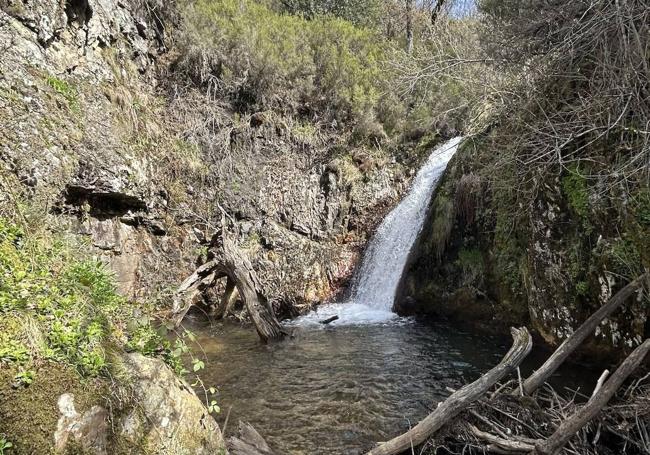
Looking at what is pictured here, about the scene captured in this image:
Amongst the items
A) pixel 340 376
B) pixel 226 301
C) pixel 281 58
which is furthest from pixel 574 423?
pixel 281 58

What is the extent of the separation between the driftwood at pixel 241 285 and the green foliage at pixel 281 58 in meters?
6.47

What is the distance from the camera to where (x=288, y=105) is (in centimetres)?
1298

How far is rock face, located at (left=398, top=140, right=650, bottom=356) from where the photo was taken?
4.67 meters

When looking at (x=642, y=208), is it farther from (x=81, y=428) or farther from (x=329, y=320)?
(x=329, y=320)

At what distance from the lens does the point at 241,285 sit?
24.0 ft

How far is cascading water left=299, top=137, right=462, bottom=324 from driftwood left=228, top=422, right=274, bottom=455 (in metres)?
5.38

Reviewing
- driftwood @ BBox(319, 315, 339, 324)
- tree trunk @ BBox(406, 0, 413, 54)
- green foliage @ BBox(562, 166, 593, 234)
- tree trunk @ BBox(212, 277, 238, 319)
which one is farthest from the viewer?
tree trunk @ BBox(406, 0, 413, 54)

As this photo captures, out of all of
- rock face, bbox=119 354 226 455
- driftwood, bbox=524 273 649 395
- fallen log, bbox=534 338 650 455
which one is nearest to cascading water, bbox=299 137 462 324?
driftwood, bbox=524 273 649 395

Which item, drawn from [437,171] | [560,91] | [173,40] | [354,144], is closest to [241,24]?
[173,40]

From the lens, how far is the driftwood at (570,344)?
3.81 metres

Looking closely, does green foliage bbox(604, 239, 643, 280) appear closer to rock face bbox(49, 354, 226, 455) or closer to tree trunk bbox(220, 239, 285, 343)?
rock face bbox(49, 354, 226, 455)

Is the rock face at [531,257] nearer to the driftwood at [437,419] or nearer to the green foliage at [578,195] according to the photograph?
the green foliage at [578,195]

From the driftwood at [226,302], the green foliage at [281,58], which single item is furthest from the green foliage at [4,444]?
the green foliage at [281,58]

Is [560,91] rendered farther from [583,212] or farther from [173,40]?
[173,40]
